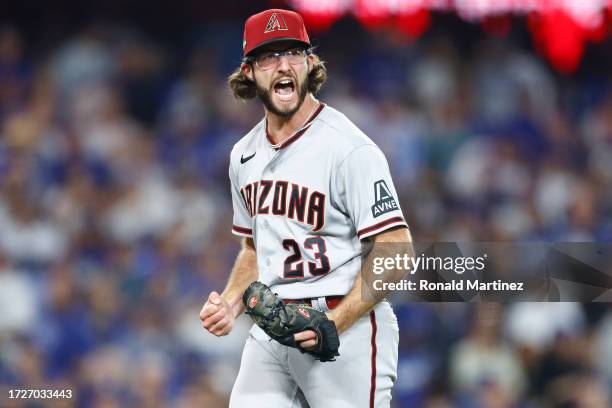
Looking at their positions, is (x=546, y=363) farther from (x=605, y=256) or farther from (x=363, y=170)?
(x=363, y=170)

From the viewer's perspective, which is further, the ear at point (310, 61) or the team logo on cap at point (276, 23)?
the ear at point (310, 61)

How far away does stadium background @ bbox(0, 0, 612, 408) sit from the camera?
500 cm

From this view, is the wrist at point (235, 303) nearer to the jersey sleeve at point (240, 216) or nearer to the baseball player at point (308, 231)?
the baseball player at point (308, 231)

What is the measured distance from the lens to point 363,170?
2.48 m

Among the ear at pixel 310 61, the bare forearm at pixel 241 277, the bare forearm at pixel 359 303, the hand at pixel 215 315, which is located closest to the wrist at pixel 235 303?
the bare forearm at pixel 241 277

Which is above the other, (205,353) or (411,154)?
(411,154)

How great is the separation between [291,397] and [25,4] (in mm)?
4651

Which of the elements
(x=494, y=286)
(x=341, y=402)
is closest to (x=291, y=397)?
(x=341, y=402)

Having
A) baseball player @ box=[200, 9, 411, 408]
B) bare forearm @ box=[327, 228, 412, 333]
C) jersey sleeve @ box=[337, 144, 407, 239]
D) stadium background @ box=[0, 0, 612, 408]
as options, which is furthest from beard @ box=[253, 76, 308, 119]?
stadium background @ box=[0, 0, 612, 408]

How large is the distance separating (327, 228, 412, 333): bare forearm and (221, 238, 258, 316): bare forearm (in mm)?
378

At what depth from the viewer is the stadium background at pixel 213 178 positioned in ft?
16.4

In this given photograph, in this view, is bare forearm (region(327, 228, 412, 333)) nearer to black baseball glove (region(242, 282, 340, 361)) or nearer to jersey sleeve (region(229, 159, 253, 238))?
black baseball glove (region(242, 282, 340, 361))

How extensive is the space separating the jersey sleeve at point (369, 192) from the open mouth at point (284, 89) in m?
0.27

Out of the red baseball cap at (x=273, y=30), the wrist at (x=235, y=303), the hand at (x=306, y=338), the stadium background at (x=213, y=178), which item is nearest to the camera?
the hand at (x=306, y=338)
